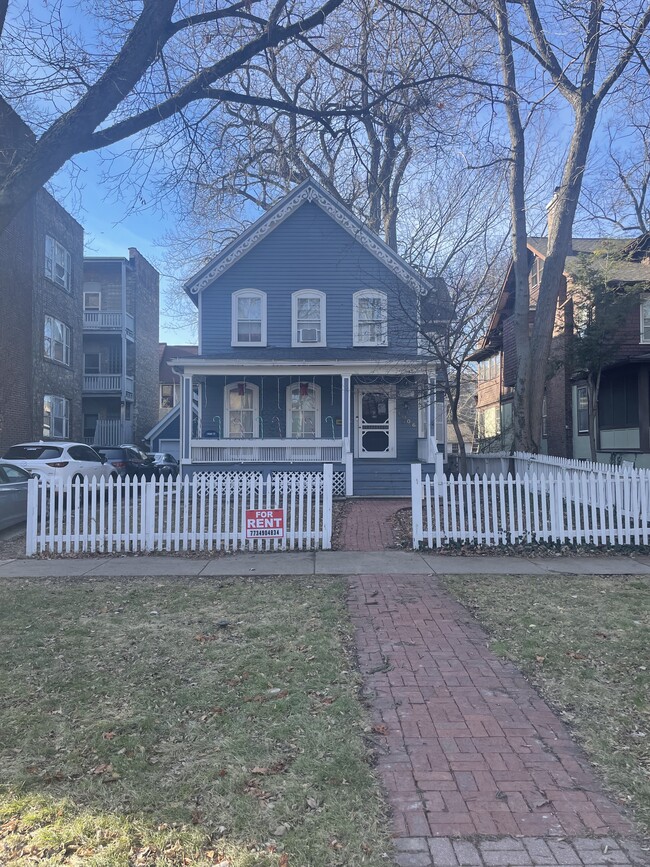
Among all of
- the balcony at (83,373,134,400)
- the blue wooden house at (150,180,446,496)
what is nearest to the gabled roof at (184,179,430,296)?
the blue wooden house at (150,180,446,496)

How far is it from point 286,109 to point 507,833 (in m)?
7.71

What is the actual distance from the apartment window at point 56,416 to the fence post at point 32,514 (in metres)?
15.8

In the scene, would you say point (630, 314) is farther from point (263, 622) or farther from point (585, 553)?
point (263, 622)

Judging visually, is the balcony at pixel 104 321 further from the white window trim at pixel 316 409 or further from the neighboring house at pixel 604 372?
the neighboring house at pixel 604 372

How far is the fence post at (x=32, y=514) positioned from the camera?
9391 mm

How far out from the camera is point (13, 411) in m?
21.3

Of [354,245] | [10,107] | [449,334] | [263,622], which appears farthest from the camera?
[354,245]

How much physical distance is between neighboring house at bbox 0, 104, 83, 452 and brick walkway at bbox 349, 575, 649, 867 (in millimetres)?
19424

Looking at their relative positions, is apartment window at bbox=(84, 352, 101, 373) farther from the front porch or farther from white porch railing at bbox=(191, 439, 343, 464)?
white porch railing at bbox=(191, 439, 343, 464)

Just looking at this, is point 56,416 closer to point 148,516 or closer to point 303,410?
point 303,410

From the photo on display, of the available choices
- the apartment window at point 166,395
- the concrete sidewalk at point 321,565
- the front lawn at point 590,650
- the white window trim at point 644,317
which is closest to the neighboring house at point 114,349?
the apartment window at point 166,395

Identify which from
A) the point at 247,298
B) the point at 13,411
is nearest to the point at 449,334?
the point at 247,298

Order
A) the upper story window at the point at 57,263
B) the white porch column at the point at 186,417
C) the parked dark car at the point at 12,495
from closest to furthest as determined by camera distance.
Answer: the parked dark car at the point at 12,495, the white porch column at the point at 186,417, the upper story window at the point at 57,263

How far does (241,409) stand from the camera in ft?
63.6
